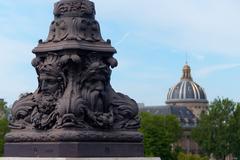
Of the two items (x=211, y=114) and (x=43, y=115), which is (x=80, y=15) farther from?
(x=211, y=114)

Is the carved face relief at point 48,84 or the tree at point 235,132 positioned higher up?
the tree at point 235,132

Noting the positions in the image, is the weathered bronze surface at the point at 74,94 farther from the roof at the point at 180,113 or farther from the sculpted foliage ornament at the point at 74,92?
the roof at the point at 180,113

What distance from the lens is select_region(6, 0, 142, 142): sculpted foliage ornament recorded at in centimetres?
1489

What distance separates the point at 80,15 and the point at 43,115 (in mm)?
2117

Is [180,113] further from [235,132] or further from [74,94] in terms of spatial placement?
[74,94]

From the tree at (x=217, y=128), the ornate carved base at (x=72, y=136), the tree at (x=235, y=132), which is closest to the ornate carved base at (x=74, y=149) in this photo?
the ornate carved base at (x=72, y=136)

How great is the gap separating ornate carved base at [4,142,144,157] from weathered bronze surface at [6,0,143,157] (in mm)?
110

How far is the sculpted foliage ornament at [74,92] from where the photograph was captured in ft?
48.9

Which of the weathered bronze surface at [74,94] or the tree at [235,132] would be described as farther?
the tree at [235,132]

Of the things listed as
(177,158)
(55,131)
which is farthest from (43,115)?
(177,158)

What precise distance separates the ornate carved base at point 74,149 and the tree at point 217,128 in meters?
90.7

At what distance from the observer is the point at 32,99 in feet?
51.8

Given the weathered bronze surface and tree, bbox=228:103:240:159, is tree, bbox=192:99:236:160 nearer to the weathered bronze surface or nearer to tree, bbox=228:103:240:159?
tree, bbox=228:103:240:159

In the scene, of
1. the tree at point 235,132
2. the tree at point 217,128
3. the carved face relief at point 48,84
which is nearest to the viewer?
the carved face relief at point 48,84
